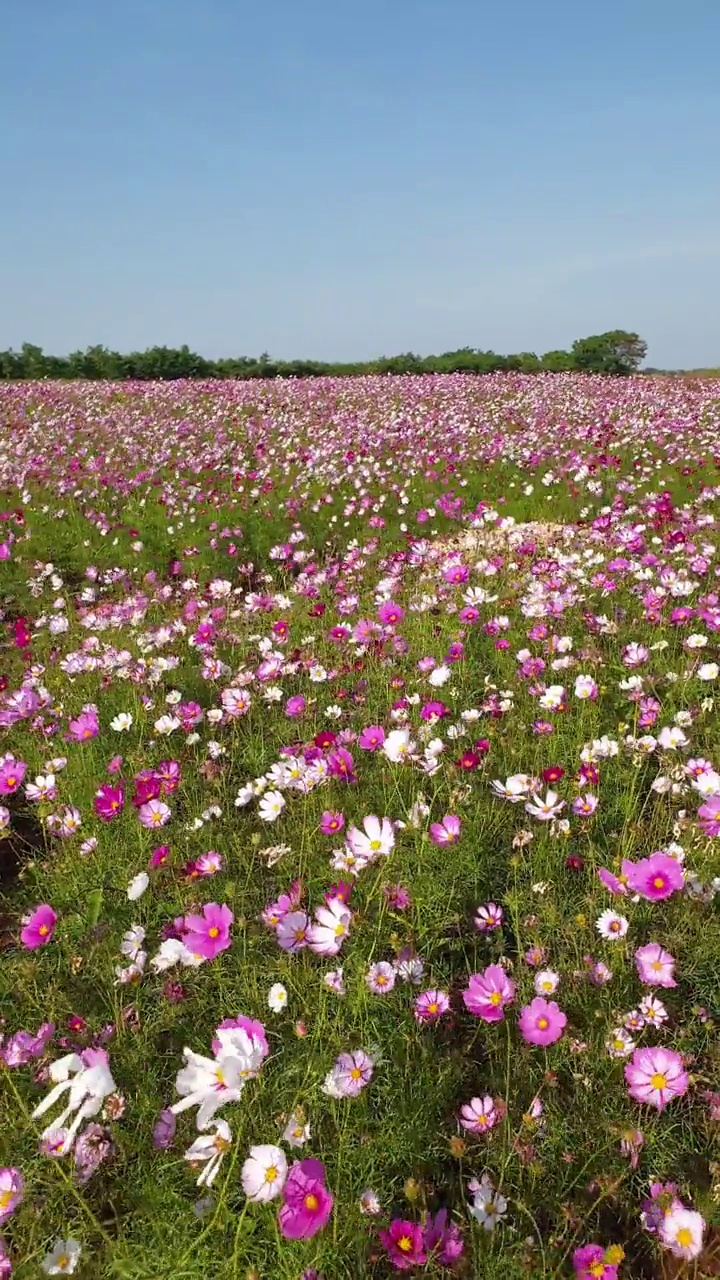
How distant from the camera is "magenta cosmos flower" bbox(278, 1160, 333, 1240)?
112 centimetres

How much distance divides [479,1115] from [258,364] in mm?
23495

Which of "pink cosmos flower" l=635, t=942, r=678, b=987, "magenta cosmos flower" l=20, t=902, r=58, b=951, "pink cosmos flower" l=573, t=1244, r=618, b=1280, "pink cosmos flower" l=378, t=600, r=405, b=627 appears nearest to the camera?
"pink cosmos flower" l=573, t=1244, r=618, b=1280

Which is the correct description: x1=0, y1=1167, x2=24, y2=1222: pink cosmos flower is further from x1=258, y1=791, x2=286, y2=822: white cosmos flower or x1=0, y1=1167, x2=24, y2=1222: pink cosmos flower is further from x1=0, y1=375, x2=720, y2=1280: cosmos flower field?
x1=258, y1=791, x2=286, y2=822: white cosmos flower

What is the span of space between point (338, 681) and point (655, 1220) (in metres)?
2.41

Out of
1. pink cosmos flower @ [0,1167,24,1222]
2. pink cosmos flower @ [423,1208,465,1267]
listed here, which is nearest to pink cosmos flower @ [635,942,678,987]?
pink cosmos flower @ [423,1208,465,1267]

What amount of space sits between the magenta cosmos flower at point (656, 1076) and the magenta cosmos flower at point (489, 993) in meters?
0.27

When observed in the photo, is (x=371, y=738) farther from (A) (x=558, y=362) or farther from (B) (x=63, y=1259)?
(A) (x=558, y=362)

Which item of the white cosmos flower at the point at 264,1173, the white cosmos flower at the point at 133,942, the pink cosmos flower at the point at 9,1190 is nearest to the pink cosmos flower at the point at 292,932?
the white cosmos flower at the point at 133,942

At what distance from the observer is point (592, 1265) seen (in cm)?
128

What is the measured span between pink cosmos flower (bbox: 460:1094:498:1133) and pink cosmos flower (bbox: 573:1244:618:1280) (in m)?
0.30

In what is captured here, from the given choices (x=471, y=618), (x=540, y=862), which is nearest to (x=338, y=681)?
(x=471, y=618)

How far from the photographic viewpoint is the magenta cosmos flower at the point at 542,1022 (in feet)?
5.16

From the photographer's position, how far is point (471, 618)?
370 centimetres

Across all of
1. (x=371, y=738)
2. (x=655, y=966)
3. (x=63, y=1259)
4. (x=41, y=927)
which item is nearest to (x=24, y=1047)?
(x=41, y=927)
